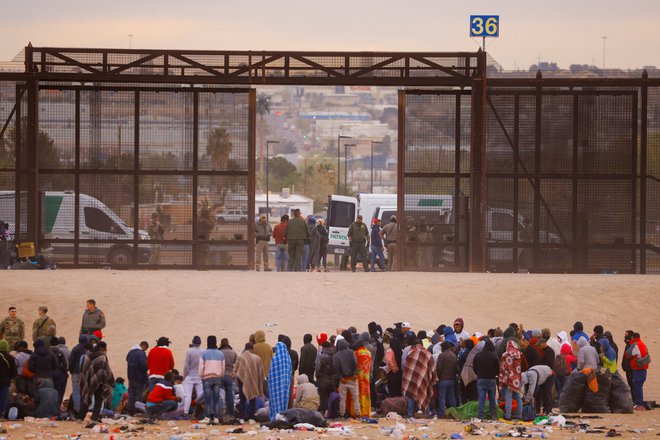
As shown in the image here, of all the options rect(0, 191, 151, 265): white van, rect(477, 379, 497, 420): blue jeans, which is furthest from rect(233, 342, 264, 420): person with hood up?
rect(0, 191, 151, 265): white van

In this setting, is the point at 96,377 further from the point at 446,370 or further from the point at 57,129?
the point at 57,129

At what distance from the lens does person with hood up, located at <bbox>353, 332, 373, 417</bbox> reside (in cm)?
2139

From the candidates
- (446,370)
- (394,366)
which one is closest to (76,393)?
(394,366)

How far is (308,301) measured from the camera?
1164 inches

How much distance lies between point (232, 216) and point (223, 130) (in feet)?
7.27

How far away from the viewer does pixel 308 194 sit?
16612 centimetres

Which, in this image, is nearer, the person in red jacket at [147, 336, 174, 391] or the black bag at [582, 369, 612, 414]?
the person in red jacket at [147, 336, 174, 391]

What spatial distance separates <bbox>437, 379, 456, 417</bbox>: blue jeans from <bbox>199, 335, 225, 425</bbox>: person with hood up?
352 centimetres

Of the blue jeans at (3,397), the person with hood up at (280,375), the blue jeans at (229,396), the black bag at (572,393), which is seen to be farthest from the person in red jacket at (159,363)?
the black bag at (572,393)

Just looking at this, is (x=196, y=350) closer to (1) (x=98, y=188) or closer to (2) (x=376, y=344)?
(2) (x=376, y=344)

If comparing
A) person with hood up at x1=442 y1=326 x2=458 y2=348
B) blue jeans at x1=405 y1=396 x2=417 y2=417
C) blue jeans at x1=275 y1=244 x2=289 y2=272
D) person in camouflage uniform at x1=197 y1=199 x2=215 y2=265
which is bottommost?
blue jeans at x1=405 y1=396 x2=417 y2=417

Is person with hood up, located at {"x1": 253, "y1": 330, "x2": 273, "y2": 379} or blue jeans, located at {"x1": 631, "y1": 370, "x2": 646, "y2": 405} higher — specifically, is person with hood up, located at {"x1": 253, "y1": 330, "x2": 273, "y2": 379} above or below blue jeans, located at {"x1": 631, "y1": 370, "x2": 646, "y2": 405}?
above

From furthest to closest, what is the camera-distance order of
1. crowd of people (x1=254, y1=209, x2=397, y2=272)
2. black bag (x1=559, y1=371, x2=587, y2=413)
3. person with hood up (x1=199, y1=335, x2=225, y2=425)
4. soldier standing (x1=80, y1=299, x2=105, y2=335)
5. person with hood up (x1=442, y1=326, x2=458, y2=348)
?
crowd of people (x1=254, y1=209, x2=397, y2=272)
soldier standing (x1=80, y1=299, x2=105, y2=335)
person with hood up (x1=442, y1=326, x2=458, y2=348)
black bag (x1=559, y1=371, x2=587, y2=413)
person with hood up (x1=199, y1=335, x2=225, y2=425)

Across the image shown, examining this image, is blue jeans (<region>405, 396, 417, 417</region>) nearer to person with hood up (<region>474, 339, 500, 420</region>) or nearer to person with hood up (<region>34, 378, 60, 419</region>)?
person with hood up (<region>474, 339, 500, 420</region>)
